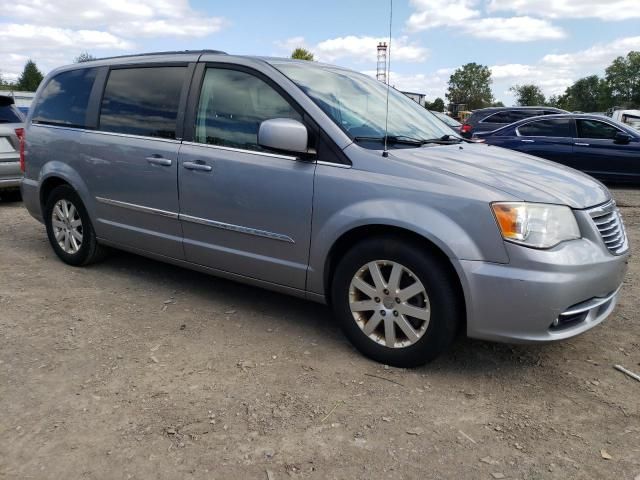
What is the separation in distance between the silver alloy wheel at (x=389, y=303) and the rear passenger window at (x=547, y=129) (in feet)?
28.1

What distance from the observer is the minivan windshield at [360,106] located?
3541 mm

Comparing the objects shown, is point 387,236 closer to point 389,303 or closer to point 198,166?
point 389,303

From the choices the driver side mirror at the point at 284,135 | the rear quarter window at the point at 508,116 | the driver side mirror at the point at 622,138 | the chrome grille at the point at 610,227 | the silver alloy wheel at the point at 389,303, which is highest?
the rear quarter window at the point at 508,116

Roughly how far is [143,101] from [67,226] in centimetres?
149

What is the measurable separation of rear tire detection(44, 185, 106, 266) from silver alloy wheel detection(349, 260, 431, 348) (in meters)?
2.71

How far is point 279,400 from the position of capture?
290cm

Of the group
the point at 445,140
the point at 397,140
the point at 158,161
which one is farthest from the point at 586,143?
the point at 158,161

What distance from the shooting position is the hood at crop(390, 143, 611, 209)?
298cm

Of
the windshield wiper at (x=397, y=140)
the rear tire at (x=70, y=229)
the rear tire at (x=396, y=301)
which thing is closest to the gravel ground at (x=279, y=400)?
the rear tire at (x=396, y=301)

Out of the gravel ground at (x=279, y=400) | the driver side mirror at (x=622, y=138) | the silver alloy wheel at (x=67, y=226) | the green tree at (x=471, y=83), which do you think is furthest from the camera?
the green tree at (x=471, y=83)

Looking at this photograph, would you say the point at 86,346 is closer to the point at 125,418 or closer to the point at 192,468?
the point at 125,418

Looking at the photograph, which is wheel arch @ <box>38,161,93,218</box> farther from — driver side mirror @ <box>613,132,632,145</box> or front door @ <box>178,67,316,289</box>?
driver side mirror @ <box>613,132,632,145</box>

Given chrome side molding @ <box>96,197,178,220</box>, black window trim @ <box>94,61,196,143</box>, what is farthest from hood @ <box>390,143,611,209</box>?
chrome side molding @ <box>96,197,178,220</box>

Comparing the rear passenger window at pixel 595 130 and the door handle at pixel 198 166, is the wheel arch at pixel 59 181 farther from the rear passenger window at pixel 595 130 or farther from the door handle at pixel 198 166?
the rear passenger window at pixel 595 130
